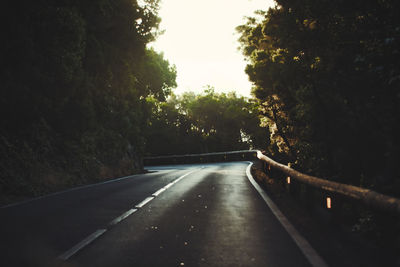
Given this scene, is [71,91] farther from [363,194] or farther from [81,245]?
[363,194]

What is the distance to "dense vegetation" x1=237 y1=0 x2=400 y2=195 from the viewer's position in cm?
745

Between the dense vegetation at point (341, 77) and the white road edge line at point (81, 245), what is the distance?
159 inches

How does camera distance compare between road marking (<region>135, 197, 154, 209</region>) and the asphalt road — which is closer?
the asphalt road

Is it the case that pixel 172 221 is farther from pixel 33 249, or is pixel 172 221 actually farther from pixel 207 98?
pixel 207 98

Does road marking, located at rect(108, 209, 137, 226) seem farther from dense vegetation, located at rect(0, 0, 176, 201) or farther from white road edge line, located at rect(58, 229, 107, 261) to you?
dense vegetation, located at rect(0, 0, 176, 201)

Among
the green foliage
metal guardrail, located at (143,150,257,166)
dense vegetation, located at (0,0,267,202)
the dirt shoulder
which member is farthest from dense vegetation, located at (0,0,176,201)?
the green foliage

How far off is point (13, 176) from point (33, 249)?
796cm

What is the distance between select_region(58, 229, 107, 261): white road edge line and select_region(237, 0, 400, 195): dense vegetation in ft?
13.2

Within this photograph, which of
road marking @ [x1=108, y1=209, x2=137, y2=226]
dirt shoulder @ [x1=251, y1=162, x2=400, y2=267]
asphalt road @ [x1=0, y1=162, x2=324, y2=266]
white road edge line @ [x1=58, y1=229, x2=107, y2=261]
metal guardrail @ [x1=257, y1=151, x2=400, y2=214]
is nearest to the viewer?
metal guardrail @ [x1=257, y1=151, x2=400, y2=214]

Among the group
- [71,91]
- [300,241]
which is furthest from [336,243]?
[71,91]

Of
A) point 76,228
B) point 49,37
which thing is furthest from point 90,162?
point 76,228

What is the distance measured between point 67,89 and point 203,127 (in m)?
51.4

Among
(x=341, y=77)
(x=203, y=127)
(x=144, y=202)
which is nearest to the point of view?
(x=144, y=202)

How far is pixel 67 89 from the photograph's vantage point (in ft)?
45.8
